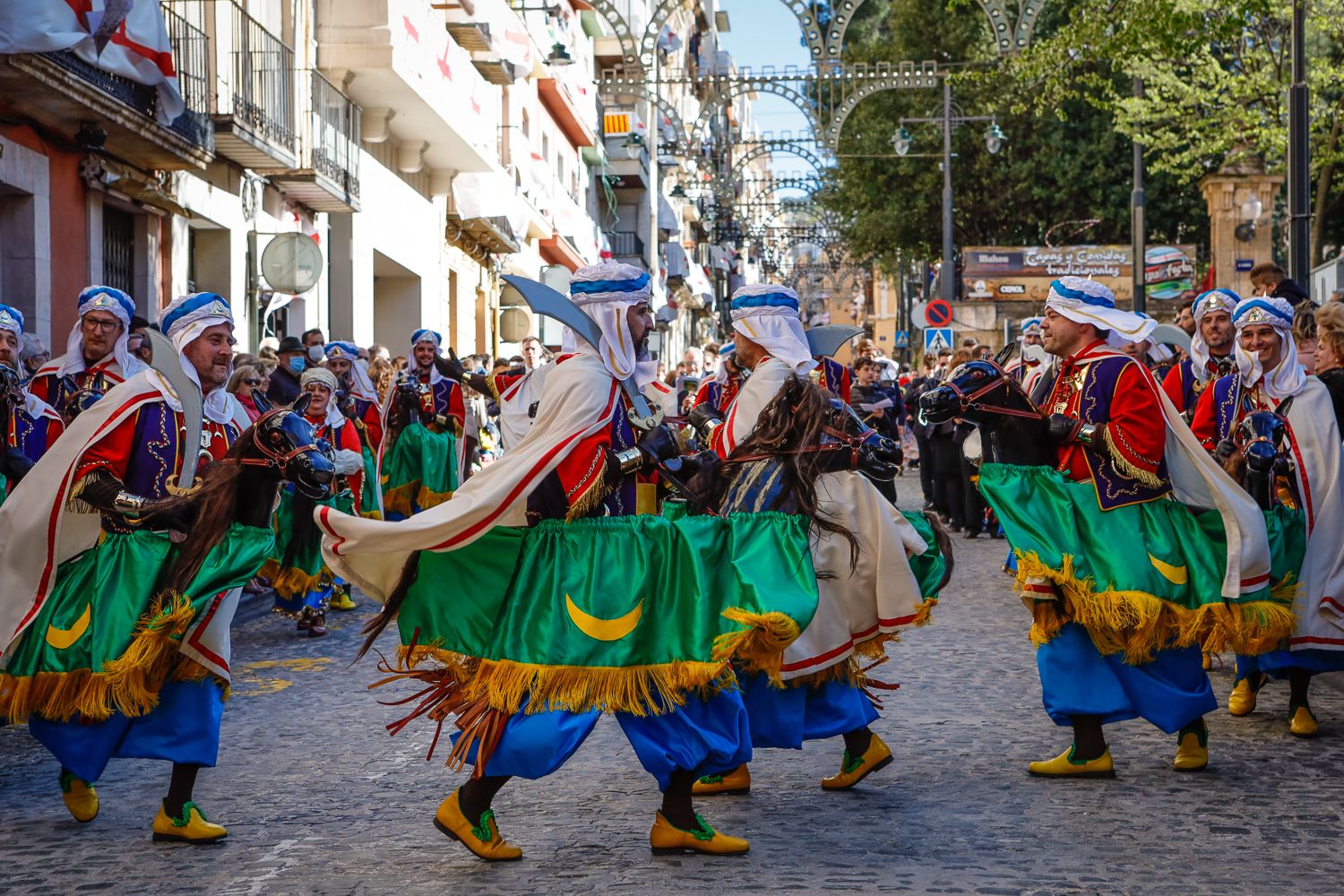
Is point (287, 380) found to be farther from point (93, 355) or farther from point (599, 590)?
point (599, 590)

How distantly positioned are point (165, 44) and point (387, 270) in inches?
549

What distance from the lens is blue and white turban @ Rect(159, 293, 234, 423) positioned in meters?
6.50

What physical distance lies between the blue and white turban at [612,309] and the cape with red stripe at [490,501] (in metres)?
0.09

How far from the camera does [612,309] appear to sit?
20.0 feet

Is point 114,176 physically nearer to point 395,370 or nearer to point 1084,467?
point 395,370

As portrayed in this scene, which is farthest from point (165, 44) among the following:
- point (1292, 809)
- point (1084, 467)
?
point (1292, 809)

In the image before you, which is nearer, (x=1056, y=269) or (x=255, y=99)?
(x=255, y=99)

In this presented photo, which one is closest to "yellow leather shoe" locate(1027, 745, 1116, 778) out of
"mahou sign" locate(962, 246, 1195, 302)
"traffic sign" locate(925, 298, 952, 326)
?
"traffic sign" locate(925, 298, 952, 326)

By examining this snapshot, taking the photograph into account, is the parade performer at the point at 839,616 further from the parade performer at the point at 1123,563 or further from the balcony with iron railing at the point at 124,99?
the balcony with iron railing at the point at 124,99

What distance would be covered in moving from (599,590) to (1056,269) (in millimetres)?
39380

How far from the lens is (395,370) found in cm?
1639

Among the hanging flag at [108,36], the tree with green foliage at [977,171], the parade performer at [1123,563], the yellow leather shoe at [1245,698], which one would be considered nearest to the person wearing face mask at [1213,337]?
the yellow leather shoe at [1245,698]

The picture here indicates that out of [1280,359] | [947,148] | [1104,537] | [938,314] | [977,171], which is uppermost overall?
[977,171]

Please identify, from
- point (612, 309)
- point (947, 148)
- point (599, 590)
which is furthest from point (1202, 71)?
point (599, 590)
